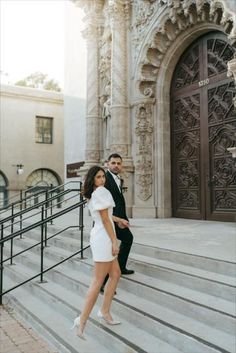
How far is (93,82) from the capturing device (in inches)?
473

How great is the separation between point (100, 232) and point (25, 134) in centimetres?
2010

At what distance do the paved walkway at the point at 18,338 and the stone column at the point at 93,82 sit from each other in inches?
301

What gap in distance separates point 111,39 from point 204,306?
9.45m

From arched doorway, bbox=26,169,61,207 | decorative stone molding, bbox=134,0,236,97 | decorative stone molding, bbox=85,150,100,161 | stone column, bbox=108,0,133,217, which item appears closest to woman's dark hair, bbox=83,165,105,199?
decorative stone molding, bbox=134,0,236,97

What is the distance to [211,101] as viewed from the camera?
882 centimetres

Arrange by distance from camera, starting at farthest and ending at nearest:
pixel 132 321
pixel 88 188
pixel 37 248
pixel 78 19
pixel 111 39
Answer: pixel 78 19 < pixel 111 39 < pixel 37 248 < pixel 132 321 < pixel 88 188

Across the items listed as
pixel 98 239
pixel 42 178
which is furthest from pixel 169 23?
pixel 42 178

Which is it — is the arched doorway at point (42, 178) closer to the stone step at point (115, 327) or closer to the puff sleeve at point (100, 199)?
the stone step at point (115, 327)

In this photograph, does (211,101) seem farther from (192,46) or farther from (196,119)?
(192,46)

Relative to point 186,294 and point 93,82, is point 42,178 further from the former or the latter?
point 186,294

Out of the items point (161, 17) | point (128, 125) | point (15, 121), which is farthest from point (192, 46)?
point (15, 121)

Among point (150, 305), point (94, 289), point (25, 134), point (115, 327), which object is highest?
point (25, 134)

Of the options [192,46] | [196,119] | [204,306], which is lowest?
[204,306]

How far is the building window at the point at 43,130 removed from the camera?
76.0 feet
